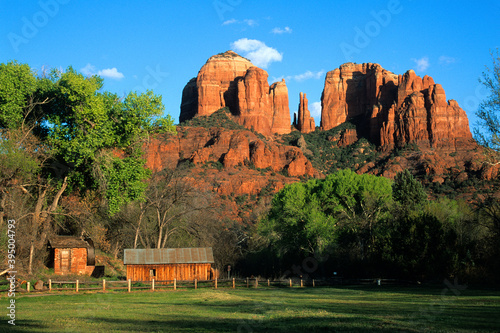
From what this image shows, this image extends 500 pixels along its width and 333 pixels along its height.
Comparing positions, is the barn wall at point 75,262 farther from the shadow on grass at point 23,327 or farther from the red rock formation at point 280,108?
the red rock formation at point 280,108

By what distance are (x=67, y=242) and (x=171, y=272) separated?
27.0 feet

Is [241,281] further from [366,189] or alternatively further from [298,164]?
[298,164]

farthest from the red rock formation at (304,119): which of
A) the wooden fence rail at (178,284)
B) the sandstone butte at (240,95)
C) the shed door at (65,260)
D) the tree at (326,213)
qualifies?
the shed door at (65,260)

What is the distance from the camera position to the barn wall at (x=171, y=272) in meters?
37.4

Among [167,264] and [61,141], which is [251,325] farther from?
[167,264]

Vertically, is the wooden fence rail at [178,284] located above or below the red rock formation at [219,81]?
below

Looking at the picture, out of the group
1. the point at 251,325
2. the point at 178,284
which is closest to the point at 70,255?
the point at 178,284

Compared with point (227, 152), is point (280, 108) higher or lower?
higher

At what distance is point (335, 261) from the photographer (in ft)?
153

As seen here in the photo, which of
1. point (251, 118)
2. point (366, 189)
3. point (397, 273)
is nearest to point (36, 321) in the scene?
point (397, 273)

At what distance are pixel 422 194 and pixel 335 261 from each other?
14955 millimetres

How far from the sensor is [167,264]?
3838 cm

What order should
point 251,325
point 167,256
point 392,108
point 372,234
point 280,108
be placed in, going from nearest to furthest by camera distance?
A: 1. point 251,325
2. point 167,256
3. point 372,234
4. point 392,108
5. point 280,108

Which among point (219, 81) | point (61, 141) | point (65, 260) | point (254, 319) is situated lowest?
point (254, 319)
